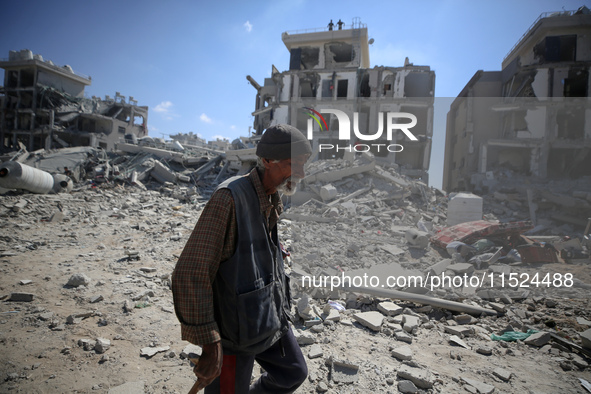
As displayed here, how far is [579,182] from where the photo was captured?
14.2 meters

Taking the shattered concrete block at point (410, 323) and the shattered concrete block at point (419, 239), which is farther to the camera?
the shattered concrete block at point (419, 239)

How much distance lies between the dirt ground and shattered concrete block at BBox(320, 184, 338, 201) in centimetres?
639

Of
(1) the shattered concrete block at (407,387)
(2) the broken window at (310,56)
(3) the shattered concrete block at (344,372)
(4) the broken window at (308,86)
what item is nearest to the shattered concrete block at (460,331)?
(1) the shattered concrete block at (407,387)

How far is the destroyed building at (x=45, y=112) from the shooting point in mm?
29678

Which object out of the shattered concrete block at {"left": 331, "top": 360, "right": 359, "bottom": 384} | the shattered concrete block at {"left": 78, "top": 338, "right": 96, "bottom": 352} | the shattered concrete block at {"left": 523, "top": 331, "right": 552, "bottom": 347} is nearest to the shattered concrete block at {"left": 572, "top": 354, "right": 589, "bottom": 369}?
the shattered concrete block at {"left": 523, "top": 331, "right": 552, "bottom": 347}

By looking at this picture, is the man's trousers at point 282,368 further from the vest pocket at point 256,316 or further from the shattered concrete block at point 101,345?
the shattered concrete block at point 101,345

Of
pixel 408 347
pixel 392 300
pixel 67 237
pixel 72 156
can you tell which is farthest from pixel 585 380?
pixel 72 156

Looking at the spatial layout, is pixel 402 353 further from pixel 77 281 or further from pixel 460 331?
pixel 77 281

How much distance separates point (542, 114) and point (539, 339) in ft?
68.9

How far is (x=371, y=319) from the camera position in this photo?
127 inches

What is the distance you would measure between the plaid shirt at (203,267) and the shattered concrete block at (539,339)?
3475mm

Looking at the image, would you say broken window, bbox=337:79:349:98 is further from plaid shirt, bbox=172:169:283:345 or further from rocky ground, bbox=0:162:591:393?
plaid shirt, bbox=172:169:283:345

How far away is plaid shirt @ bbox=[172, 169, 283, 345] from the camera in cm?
118

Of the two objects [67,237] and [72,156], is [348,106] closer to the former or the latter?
[72,156]
